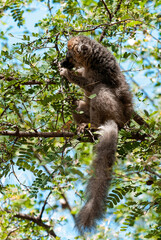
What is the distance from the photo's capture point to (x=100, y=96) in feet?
16.4

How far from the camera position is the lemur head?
5613mm

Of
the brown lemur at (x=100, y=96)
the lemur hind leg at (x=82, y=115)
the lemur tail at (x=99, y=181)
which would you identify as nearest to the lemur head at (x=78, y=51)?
the brown lemur at (x=100, y=96)

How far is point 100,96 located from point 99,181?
5.83 feet

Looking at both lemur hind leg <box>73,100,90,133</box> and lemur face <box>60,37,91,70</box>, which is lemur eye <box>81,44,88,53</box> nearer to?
lemur face <box>60,37,91,70</box>

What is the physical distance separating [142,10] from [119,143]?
8.81ft

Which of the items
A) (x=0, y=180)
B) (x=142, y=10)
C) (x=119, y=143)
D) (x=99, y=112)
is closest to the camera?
(x=0, y=180)

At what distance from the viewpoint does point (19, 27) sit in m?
5.75

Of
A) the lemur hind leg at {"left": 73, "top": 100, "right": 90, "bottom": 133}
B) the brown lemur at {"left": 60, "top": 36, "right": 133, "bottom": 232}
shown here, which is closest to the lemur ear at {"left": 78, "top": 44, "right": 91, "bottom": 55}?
the brown lemur at {"left": 60, "top": 36, "right": 133, "bottom": 232}

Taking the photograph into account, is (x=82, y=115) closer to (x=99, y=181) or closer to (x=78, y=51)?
(x=78, y=51)

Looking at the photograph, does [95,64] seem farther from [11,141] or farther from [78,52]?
[11,141]

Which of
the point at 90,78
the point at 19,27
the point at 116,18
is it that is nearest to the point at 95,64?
the point at 90,78

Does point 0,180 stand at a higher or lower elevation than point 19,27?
lower

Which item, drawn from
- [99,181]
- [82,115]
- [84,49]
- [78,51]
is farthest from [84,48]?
[99,181]

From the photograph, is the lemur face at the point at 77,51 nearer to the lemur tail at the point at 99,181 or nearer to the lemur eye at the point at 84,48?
the lemur eye at the point at 84,48
